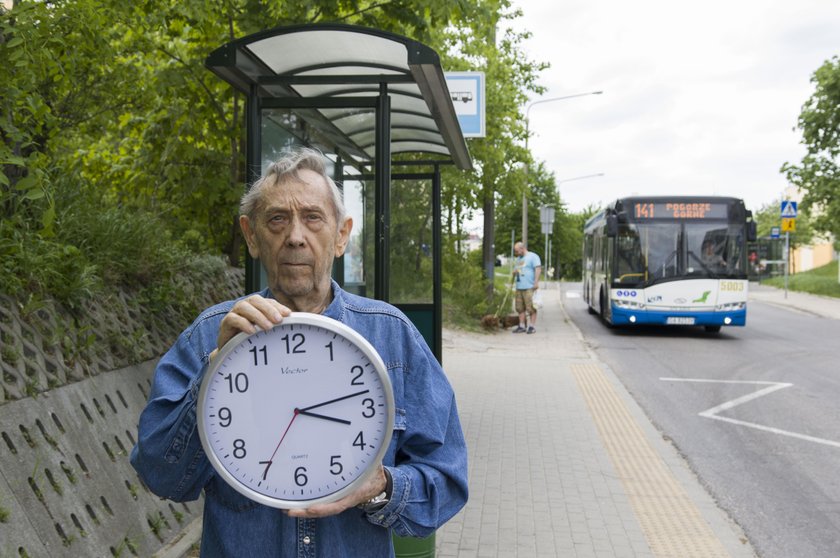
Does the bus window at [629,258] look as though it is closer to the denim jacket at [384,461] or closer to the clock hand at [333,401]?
the denim jacket at [384,461]

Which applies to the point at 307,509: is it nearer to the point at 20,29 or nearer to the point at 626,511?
the point at 20,29

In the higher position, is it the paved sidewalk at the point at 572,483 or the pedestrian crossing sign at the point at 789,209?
the pedestrian crossing sign at the point at 789,209

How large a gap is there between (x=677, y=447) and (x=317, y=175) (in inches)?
270

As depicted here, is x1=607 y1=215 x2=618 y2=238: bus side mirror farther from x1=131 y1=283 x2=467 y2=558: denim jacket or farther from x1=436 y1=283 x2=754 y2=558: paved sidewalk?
x1=131 y1=283 x2=467 y2=558: denim jacket

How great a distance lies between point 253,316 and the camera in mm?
1747

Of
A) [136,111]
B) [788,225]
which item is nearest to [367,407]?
[136,111]

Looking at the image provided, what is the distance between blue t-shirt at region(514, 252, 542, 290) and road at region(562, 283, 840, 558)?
1764mm

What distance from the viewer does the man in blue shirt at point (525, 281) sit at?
733 inches

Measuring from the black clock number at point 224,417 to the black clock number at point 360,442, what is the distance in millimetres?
258

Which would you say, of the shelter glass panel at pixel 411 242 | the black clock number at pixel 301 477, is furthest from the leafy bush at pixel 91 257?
the black clock number at pixel 301 477

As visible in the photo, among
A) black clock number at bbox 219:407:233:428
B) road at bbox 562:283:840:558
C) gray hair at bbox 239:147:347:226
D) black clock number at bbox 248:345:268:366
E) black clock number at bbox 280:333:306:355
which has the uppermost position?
gray hair at bbox 239:147:347:226

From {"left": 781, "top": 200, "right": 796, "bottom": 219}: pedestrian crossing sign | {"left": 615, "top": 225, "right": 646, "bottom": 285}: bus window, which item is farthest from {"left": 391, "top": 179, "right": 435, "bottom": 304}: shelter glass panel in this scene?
{"left": 781, "top": 200, "right": 796, "bottom": 219}: pedestrian crossing sign

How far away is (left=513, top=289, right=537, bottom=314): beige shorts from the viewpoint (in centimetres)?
1925

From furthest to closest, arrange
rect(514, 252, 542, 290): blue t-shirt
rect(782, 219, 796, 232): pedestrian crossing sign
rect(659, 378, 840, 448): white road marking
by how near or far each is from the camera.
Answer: rect(782, 219, 796, 232): pedestrian crossing sign → rect(514, 252, 542, 290): blue t-shirt → rect(659, 378, 840, 448): white road marking
